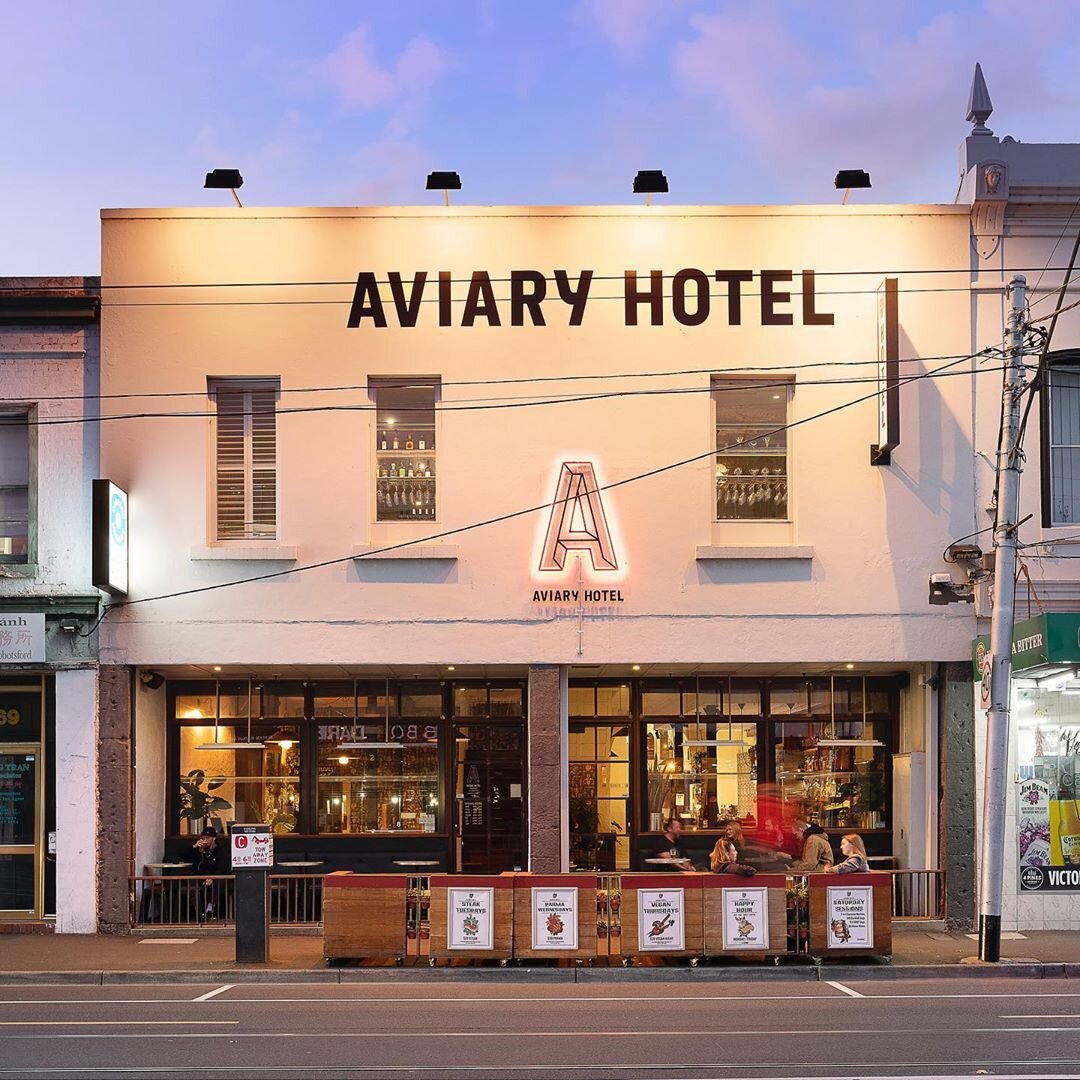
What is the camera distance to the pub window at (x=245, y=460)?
20.3 metres

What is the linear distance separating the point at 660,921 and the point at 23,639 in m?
9.22

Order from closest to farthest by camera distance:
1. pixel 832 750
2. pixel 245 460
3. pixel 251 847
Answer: pixel 251 847 < pixel 245 460 < pixel 832 750

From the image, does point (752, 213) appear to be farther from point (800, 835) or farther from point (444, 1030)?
point (444, 1030)

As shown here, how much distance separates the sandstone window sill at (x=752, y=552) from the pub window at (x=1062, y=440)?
136 inches

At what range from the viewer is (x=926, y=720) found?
20.6 meters

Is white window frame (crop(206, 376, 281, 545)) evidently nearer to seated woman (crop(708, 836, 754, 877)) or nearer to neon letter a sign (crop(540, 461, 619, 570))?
neon letter a sign (crop(540, 461, 619, 570))

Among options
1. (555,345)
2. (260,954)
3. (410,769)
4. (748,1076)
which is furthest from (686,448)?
(748,1076)

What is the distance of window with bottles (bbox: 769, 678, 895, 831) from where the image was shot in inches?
867

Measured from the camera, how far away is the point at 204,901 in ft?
65.9

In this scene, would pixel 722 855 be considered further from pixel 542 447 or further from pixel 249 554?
pixel 249 554

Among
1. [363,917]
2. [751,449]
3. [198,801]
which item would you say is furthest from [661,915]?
[198,801]

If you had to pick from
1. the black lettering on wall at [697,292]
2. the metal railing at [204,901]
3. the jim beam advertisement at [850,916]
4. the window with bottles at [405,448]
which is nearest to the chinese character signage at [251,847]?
the metal railing at [204,901]

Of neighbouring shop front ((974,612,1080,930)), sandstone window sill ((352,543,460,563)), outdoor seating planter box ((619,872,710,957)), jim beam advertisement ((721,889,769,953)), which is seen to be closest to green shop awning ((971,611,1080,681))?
neighbouring shop front ((974,612,1080,930))

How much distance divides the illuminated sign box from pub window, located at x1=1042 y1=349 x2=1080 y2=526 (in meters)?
12.7
